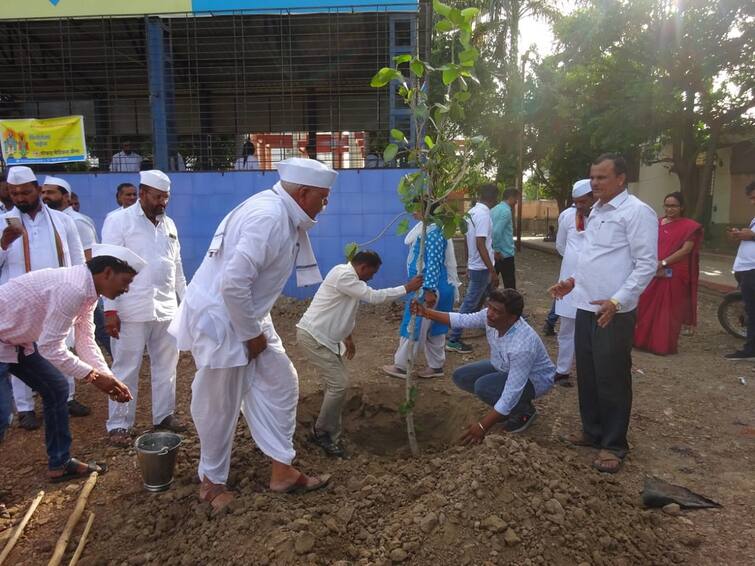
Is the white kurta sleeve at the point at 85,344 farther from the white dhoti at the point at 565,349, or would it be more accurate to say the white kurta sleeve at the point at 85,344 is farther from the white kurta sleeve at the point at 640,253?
the white dhoti at the point at 565,349

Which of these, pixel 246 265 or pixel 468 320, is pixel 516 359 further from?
pixel 246 265

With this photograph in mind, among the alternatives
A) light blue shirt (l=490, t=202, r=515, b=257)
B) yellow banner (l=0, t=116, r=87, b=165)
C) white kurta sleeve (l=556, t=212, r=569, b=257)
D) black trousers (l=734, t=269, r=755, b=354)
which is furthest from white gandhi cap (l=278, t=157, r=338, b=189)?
yellow banner (l=0, t=116, r=87, b=165)

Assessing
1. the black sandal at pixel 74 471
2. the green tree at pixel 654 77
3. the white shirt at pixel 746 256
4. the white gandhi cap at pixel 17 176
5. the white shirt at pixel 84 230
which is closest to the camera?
the black sandal at pixel 74 471

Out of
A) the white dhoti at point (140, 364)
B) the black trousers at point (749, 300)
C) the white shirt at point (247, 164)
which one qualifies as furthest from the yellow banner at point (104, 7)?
the black trousers at point (749, 300)

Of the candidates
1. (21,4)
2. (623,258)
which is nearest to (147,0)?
(21,4)

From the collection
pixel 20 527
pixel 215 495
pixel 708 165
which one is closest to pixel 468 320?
pixel 215 495

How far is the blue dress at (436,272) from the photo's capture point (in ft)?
16.0

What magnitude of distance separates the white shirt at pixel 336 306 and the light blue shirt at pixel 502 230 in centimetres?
329

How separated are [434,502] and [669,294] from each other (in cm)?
447

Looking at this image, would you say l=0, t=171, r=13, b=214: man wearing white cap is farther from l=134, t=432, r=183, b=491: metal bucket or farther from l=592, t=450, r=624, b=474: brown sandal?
l=592, t=450, r=624, b=474: brown sandal

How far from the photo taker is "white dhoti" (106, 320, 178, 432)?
12.7 ft

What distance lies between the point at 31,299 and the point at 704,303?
374 inches

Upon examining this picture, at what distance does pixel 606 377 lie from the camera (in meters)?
3.56

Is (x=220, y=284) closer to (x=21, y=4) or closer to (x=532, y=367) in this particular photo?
(x=532, y=367)
